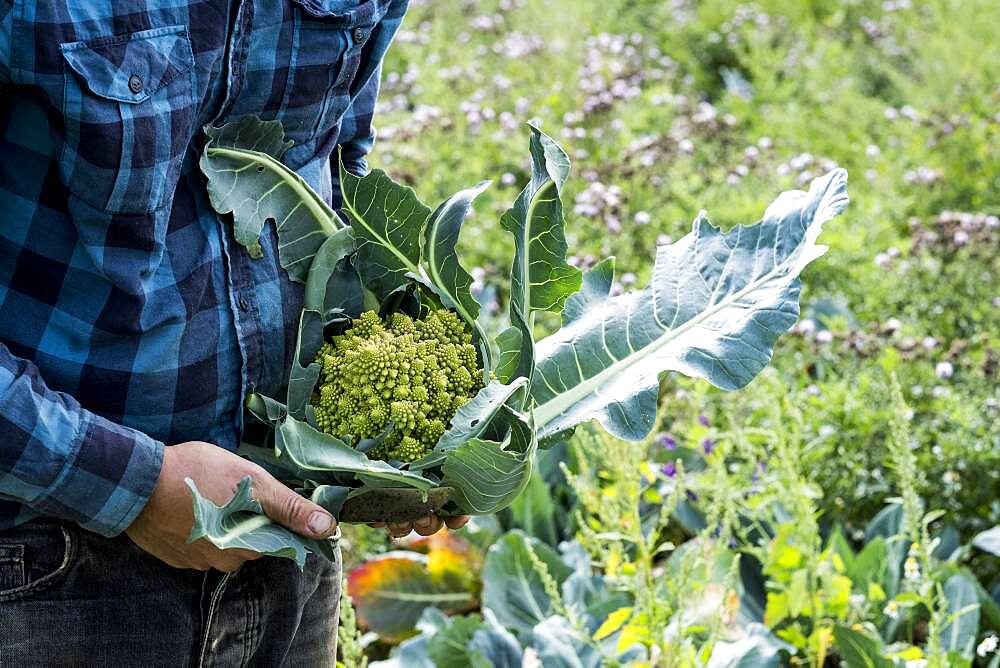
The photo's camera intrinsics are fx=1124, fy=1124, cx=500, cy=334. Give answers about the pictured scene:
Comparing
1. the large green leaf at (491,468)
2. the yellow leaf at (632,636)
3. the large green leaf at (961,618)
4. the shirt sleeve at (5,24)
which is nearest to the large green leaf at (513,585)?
the yellow leaf at (632,636)

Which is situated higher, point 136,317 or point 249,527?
point 136,317

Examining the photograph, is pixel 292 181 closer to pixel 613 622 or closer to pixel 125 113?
pixel 125 113

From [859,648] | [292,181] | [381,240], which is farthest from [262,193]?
[859,648]

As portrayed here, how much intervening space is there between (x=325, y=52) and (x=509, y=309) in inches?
13.3

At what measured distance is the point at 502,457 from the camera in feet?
3.52

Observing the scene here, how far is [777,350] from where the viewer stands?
3.10 metres

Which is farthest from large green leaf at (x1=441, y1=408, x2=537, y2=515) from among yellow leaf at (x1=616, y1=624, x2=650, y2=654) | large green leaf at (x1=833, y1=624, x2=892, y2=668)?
large green leaf at (x1=833, y1=624, x2=892, y2=668)

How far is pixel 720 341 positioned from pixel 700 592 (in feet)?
2.75

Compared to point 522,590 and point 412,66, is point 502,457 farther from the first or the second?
point 412,66

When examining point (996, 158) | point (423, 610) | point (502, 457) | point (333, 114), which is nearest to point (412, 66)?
point (996, 158)

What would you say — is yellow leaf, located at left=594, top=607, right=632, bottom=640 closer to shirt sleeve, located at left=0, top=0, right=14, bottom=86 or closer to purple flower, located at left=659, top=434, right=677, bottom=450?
purple flower, located at left=659, top=434, right=677, bottom=450

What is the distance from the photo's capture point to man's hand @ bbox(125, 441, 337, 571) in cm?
109

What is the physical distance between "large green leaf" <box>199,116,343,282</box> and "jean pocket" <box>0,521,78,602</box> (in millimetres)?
341

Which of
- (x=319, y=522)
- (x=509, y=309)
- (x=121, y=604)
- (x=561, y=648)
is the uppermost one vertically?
(x=509, y=309)
